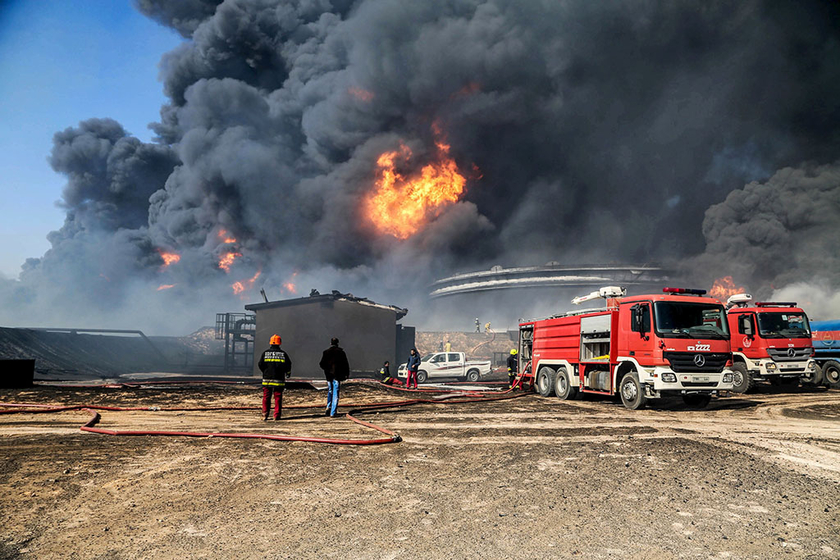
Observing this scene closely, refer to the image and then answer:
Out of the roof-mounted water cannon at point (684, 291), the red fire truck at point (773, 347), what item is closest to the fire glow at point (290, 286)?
the red fire truck at point (773, 347)

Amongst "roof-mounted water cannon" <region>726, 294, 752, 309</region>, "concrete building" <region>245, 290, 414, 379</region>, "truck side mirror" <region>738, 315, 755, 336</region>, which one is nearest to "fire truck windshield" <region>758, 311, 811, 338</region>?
"truck side mirror" <region>738, 315, 755, 336</region>

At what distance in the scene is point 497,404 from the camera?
16.2m

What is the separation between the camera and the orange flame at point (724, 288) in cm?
4722

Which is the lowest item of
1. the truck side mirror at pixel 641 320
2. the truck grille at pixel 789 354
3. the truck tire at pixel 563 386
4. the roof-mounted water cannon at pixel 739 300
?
the truck tire at pixel 563 386

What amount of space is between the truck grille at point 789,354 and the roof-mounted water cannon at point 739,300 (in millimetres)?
2182

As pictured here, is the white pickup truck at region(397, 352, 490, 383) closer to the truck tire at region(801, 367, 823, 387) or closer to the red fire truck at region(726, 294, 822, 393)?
the red fire truck at region(726, 294, 822, 393)

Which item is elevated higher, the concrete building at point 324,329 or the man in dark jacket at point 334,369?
the concrete building at point 324,329

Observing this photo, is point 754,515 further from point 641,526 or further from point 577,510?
point 577,510

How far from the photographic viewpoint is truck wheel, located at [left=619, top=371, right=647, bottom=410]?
14.0 meters

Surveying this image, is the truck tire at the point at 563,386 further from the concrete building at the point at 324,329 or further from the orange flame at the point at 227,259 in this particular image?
the orange flame at the point at 227,259

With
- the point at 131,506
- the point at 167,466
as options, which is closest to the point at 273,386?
the point at 167,466

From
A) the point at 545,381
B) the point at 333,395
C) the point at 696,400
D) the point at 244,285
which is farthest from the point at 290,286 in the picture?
the point at 696,400

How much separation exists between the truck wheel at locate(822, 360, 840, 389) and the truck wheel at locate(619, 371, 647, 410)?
11955 millimetres

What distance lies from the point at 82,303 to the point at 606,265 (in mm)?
73328
